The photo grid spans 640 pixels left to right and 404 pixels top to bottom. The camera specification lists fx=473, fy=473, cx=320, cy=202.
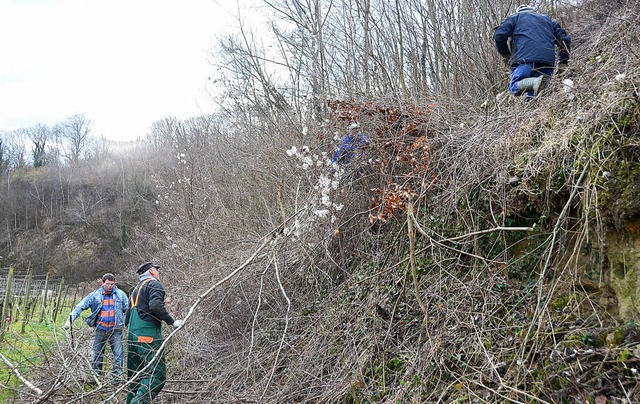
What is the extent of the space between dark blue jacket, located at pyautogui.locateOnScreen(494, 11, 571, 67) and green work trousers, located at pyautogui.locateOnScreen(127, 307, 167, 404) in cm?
569

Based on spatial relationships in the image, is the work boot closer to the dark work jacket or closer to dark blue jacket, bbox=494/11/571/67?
dark blue jacket, bbox=494/11/571/67

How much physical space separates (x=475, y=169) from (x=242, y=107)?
28.5 feet

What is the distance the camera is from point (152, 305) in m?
5.89

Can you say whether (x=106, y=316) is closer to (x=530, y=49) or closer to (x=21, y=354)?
(x=21, y=354)

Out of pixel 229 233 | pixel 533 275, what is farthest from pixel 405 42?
pixel 533 275

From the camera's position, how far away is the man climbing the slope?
574 centimetres

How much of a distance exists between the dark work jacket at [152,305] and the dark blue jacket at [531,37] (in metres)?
5.34

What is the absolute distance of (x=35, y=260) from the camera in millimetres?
39969

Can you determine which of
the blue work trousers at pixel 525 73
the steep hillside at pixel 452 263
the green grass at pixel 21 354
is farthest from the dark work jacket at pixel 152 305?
the blue work trousers at pixel 525 73

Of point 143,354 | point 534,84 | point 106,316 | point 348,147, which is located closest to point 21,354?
point 143,354

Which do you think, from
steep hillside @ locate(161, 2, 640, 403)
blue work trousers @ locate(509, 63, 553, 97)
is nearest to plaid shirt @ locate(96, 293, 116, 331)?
steep hillside @ locate(161, 2, 640, 403)

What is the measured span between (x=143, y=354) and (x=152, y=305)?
25.2 inches

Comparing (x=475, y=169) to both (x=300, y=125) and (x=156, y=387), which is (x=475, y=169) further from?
(x=300, y=125)

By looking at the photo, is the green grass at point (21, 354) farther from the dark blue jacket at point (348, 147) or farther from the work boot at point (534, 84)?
the work boot at point (534, 84)
